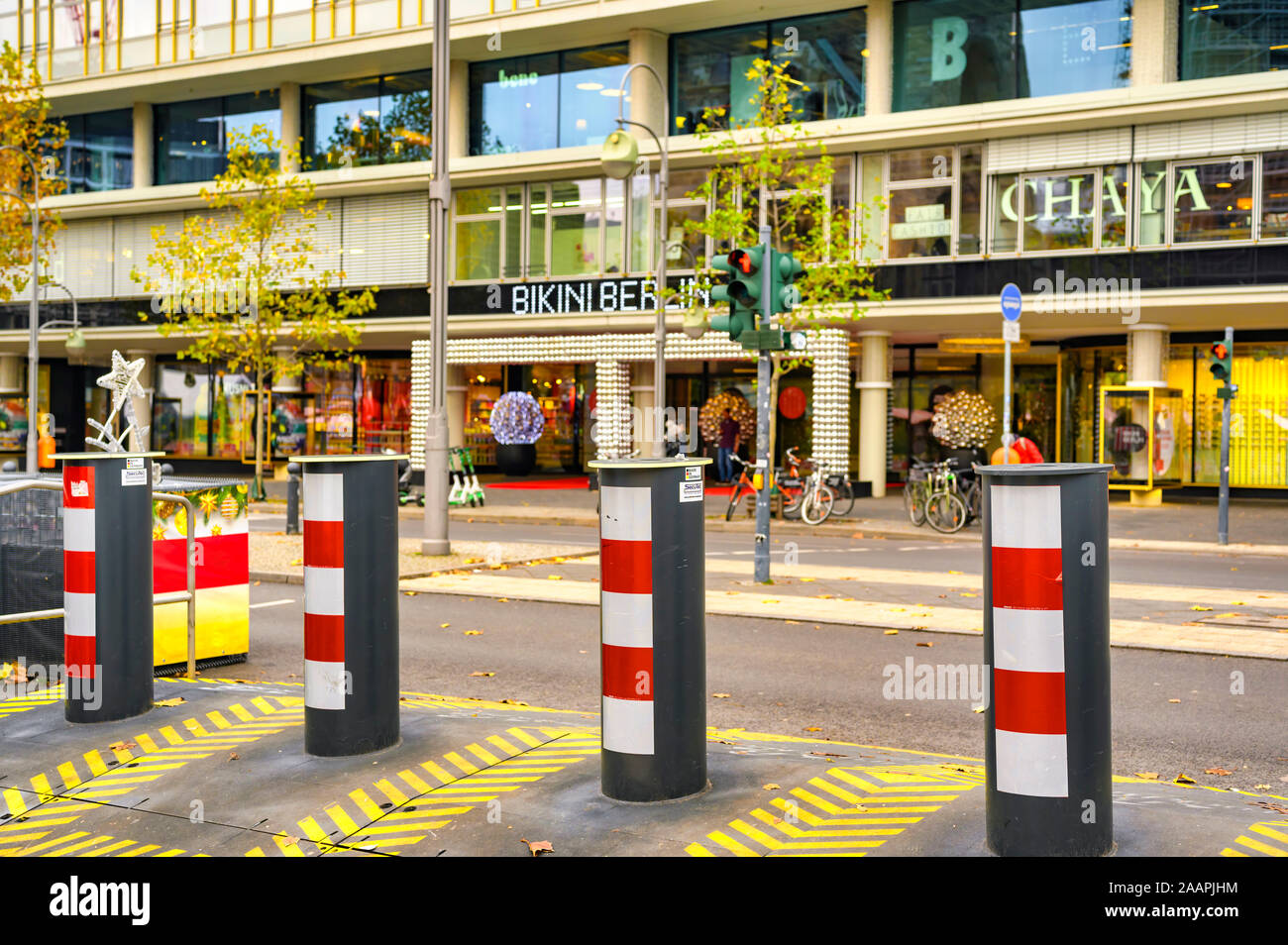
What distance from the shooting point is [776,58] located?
99.5ft

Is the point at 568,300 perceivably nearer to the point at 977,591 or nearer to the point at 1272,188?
the point at 1272,188

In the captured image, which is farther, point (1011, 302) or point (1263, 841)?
point (1011, 302)

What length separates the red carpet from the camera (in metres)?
33.4

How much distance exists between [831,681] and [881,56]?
24.0 meters

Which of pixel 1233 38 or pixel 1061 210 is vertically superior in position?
pixel 1233 38

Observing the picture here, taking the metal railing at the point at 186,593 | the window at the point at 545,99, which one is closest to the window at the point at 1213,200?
the window at the point at 545,99

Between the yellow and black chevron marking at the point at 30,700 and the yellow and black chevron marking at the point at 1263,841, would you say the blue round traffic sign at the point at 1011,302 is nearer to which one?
the yellow and black chevron marking at the point at 30,700

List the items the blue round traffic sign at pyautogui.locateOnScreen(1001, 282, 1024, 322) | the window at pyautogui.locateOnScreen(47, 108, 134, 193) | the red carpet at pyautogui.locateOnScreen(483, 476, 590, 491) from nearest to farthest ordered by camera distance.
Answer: the blue round traffic sign at pyautogui.locateOnScreen(1001, 282, 1024, 322), the red carpet at pyautogui.locateOnScreen(483, 476, 590, 491), the window at pyautogui.locateOnScreen(47, 108, 134, 193)

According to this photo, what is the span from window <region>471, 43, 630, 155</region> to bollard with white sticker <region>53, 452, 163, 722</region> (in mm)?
27760

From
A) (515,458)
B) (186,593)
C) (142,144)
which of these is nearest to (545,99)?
(515,458)

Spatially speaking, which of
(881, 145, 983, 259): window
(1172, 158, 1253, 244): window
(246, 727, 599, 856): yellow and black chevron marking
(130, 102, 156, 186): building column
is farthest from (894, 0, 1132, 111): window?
(246, 727, 599, 856): yellow and black chevron marking

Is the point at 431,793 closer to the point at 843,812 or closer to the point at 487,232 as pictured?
the point at 843,812

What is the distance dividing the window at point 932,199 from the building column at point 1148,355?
392cm

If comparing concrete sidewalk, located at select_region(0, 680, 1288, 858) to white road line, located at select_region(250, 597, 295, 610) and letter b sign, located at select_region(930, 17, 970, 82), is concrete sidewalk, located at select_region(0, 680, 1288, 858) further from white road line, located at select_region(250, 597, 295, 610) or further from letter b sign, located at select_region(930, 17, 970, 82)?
letter b sign, located at select_region(930, 17, 970, 82)
